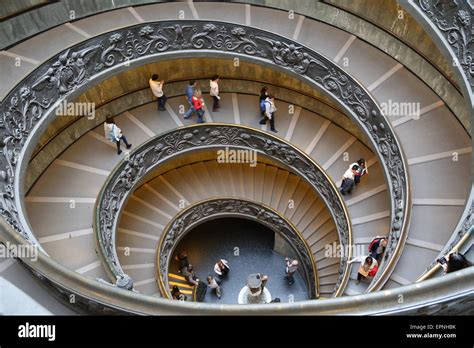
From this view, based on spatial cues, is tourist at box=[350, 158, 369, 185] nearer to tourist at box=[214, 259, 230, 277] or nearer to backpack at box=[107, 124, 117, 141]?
tourist at box=[214, 259, 230, 277]

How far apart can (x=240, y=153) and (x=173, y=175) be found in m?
2.46

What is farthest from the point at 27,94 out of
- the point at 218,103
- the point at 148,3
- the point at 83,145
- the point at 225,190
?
the point at 225,190

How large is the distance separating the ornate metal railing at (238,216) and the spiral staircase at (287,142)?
263mm

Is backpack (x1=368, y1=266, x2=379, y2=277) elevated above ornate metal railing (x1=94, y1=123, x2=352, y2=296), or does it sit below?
below

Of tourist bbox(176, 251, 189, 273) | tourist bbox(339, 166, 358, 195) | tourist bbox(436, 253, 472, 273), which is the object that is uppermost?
tourist bbox(339, 166, 358, 195)

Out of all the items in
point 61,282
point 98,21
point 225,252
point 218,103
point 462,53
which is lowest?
point 61,282

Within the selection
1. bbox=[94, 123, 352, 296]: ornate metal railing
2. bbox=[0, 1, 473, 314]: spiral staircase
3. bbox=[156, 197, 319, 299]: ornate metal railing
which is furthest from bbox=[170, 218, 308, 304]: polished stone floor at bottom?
bbox=[94, 123, 352, 296]: ornate metal railing

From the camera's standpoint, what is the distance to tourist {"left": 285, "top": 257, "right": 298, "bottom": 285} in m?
15.2

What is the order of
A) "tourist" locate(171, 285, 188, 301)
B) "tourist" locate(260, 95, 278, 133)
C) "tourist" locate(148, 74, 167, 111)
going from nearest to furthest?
"tourist" locate(148, 74, 167, 111), "tourist" locate(171, 285, 188, 301), "tourist" locate(260, 95, 278, 133)

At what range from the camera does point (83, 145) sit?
13.8 metres

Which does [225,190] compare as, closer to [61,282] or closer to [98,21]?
[98,21]

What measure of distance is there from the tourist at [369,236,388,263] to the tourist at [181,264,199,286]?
619cm

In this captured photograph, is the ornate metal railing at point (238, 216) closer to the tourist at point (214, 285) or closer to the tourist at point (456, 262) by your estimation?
the tourist at point (214, 285)

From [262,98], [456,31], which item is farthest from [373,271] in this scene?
[262,98]
